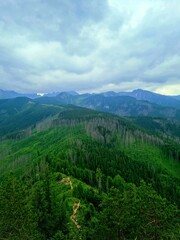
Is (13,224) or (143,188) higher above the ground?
(143,188)

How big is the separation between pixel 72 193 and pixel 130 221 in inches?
3990

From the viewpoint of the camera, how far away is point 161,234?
46.4m

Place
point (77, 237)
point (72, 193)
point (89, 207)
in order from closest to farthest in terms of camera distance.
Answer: point (77, 237)
point (89, 207)
point (72, 193)

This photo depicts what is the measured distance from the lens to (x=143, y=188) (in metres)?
49.4

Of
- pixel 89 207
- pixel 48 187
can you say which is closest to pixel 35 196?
pixel 48 187

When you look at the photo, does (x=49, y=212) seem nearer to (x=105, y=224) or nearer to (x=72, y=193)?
(x=105, y=224)

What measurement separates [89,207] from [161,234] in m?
91.3

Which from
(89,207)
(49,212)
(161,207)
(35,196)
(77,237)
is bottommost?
(89,207)

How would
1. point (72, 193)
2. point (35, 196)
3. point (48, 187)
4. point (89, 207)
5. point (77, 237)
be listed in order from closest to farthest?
point (77, 237) < point (35, 196) < point (48, 187) < point (89, 207) < point (72, 193)

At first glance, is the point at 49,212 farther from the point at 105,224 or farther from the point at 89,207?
the point at 89,207

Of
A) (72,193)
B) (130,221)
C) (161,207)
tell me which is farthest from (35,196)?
(72,193)

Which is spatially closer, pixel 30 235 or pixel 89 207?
pixel 30 235

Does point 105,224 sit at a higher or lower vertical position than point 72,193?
higher

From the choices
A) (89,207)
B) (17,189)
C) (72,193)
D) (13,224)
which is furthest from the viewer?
(72,193)
